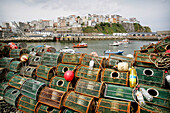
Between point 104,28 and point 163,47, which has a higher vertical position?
point 104,28

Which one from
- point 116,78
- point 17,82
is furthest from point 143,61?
point 17,82

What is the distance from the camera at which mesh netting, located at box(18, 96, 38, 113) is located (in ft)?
22.4

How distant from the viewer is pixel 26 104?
7.07m

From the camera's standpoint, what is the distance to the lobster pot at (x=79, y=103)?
18.1ft

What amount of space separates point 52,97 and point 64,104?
0.89 meters

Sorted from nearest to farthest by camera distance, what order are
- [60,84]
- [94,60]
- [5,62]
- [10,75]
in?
1. [60,84]
2. [94,60]
3. [10,75]
4. [5,62]

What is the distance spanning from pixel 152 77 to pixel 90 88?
3.75 metres

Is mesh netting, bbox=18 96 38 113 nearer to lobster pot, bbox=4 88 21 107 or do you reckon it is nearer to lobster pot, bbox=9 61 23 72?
lobster pot, bbox=4 88 21 107

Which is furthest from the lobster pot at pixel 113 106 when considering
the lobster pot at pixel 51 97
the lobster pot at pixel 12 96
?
the lobster pot at pixel 12 96

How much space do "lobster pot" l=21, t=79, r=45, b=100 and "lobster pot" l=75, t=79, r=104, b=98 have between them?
8.33 ft

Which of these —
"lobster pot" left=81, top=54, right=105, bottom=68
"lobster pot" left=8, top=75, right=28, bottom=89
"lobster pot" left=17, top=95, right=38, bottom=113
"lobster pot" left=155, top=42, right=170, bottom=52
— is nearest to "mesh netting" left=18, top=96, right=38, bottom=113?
"lobster pot" left=17, top=95, right=38, bottom=113

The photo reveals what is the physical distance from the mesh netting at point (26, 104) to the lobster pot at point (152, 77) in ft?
22.7

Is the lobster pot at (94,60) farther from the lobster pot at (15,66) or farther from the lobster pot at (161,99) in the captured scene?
the lobster pot at (15,66)

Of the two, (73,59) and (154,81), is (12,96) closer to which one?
(73,59)
